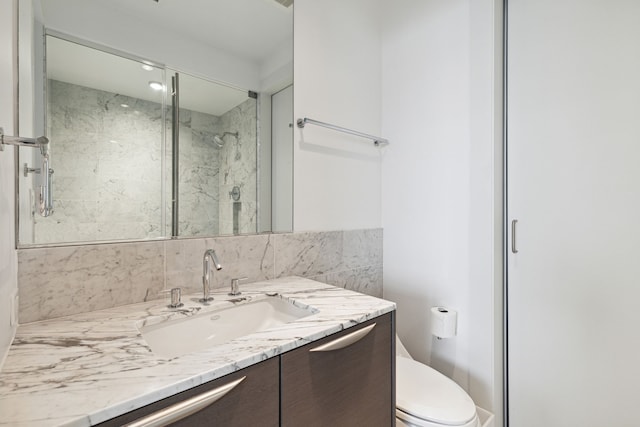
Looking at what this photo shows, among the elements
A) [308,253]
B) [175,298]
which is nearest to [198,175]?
[175,298]

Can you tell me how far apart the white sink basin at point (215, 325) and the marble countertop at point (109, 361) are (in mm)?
35

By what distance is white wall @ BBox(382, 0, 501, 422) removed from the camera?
143 cm

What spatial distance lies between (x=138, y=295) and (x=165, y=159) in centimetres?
52

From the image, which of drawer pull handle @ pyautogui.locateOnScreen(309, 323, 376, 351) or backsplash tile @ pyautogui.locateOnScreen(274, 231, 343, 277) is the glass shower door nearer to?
backsplash tile @ pyautogui.locateOnScreen(274, 231, 343, 277)

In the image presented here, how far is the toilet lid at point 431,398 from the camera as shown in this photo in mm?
1058

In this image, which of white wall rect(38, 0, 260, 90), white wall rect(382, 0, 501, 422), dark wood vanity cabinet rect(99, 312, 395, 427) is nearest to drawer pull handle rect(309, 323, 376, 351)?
dark wood vanity cabinet rect(99, 312, 395, 427)

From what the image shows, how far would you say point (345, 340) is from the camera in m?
0.84

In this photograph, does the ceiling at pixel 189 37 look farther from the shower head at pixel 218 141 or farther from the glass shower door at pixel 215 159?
the shower head at pixel 218 141

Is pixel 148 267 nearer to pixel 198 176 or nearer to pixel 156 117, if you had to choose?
pixel 198 176

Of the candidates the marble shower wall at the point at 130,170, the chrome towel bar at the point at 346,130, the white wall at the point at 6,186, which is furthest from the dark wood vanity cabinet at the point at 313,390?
the chrome towel bar at the point at 346,130

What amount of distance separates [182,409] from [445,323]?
4.28 feet

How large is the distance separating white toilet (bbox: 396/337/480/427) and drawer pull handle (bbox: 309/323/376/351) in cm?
45

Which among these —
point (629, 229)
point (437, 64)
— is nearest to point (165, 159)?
point (437, 64)

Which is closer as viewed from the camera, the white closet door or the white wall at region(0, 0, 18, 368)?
the white wall at region(0, 0, 18, 368)
